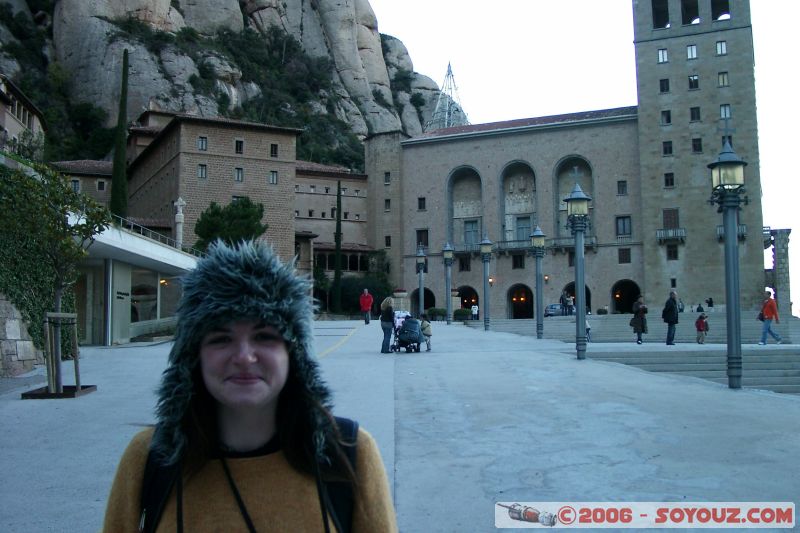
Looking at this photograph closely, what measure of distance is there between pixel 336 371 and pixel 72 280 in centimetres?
450

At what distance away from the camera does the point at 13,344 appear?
13219 millimetres

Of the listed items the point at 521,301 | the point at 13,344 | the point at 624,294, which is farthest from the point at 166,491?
the point at 521,301

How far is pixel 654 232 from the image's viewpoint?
5128cm

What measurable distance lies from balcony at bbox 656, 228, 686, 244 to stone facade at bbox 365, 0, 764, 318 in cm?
9

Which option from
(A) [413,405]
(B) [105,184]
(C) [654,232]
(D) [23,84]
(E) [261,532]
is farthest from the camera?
(D) [23,84]

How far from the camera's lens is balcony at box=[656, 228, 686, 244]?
50375 millimetres

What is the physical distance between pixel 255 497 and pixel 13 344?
13.7 metres

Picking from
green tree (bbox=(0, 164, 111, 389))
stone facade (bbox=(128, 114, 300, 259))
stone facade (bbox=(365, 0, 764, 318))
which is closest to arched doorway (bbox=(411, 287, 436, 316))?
stone facade (bbox=(365, 0, 764, 318))

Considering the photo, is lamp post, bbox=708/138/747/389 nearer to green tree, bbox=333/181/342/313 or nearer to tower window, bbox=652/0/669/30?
green tree, bbox=333/181/342/313

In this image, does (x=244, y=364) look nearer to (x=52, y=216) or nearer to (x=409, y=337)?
(x=52, y=216)

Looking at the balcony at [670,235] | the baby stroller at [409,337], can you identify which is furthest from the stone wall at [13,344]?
the balcony at [670,235]

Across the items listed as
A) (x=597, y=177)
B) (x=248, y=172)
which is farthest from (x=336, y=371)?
(x=597, y=177)

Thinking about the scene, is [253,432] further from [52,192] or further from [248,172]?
[248,172]

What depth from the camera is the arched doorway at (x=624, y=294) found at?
53969mm
